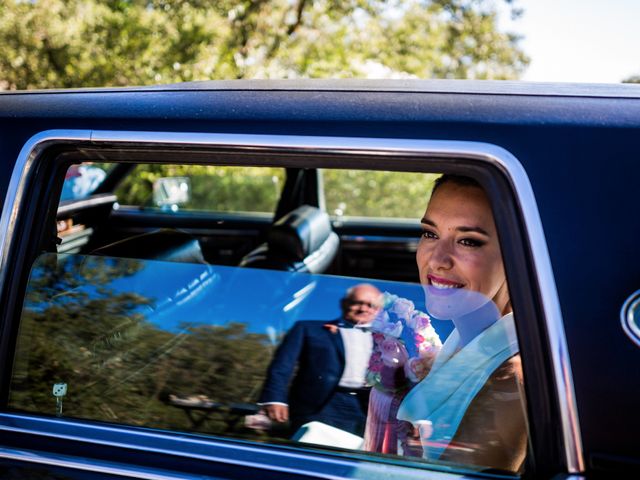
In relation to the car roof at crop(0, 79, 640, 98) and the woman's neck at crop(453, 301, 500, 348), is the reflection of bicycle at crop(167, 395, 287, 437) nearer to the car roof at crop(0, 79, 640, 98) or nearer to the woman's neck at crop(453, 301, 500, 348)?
the woman's neck at crop(453, 301, 500, 348)

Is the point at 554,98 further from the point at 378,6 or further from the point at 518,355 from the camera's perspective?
the point at 378,6

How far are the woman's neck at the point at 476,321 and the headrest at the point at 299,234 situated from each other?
1571mm

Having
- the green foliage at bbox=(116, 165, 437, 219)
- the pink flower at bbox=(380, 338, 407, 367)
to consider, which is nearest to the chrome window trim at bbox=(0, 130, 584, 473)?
the pink flower at bbox=(380, 338, 407, 367)

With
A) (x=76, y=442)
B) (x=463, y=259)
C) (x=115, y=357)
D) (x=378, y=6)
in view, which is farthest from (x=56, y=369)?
(x=378, y=6)

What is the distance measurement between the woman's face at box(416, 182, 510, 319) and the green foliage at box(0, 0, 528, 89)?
8.14 metres

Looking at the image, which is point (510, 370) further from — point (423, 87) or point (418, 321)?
point (423, 87)

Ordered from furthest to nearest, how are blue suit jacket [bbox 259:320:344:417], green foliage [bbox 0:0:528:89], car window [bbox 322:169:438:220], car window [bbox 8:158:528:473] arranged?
green foliage [bbox 0:0:528:89] < car window [bbox 322:169:438:220] < blue suit jacket [bbox 259:320:344:417] < car window [bbox 8:158:528:473]

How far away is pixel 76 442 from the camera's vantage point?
1395 millimetres

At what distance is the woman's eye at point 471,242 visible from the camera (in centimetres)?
149

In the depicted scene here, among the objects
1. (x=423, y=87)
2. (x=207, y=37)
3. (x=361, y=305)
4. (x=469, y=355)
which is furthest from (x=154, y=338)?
(x=207, y=37)

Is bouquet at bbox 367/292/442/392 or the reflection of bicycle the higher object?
bouquet at bbox 367/292/442/392

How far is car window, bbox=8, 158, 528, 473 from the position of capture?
1.38 meters

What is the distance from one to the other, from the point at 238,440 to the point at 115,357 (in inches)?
16.4

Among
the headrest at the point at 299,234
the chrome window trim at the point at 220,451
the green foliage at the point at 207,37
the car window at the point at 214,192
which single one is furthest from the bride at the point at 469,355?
the green foliage at the point at 207,37
